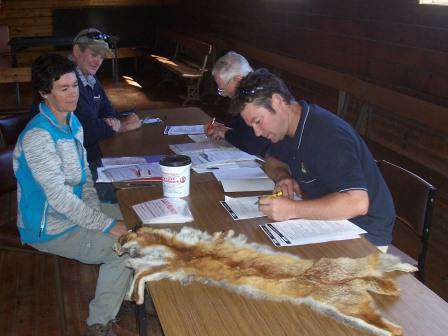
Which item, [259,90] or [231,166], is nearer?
[259,90]

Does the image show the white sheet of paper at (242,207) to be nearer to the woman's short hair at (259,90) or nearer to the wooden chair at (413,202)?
the woman's short hair at (259,90)

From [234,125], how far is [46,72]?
107 centimetres

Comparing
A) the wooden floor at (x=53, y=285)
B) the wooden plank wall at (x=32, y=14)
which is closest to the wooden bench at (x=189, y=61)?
the wooden plank wall at (x=32, y=14)

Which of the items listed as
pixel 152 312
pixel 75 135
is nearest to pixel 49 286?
pixel 152 312

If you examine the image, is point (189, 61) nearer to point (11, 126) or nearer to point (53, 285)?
point (11, 126)

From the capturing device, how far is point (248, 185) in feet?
6.77

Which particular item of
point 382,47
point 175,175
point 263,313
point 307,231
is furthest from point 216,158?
point 382,47

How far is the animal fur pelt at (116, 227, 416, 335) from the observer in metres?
1.25

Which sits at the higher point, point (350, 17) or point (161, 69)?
point (350, 17)

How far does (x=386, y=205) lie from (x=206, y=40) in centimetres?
660

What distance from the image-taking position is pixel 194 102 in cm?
752

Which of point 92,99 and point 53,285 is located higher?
point 92,99

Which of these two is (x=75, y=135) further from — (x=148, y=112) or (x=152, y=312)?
(x=148, y=112)

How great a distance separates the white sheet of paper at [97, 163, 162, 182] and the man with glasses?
55 centimetres
